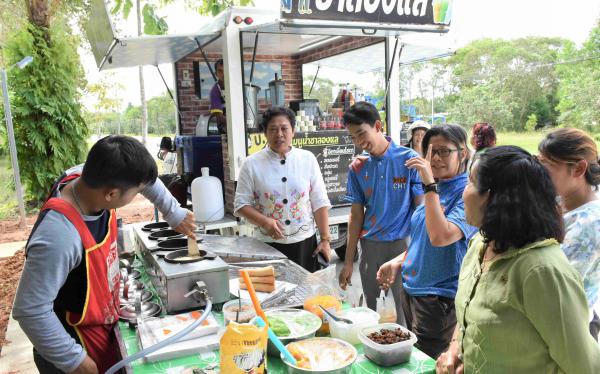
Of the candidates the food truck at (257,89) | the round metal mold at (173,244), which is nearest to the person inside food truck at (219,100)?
the food truck at (257,89)

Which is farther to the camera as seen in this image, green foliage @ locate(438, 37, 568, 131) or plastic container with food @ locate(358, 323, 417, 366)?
green foliage @ locate(438, 37, 568, 131)

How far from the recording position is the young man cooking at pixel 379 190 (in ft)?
9.75

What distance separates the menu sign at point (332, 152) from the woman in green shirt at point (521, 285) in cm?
354

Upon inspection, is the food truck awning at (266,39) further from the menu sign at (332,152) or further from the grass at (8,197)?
the grass at (8,197)

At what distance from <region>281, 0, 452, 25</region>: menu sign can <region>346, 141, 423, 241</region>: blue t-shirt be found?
53.3 inches

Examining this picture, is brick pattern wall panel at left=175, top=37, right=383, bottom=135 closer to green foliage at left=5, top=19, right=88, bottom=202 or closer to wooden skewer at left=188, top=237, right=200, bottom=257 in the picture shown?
wooden skewer at left=188, top=237, right=200, bottom=257

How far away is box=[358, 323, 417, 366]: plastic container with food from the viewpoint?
156cm

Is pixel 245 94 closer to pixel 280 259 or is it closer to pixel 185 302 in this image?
pixel 280 259

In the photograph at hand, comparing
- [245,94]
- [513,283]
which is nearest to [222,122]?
[245,94]

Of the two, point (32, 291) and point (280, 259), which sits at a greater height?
point (32, 291)

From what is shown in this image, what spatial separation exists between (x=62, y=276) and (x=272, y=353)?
79 centimetres

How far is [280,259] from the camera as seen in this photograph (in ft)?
9.12

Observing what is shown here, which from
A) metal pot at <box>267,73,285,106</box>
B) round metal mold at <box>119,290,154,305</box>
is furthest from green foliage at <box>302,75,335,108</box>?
round metal mold at <box>119,290,154,305</box>

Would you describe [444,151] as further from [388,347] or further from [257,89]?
[257,89]
